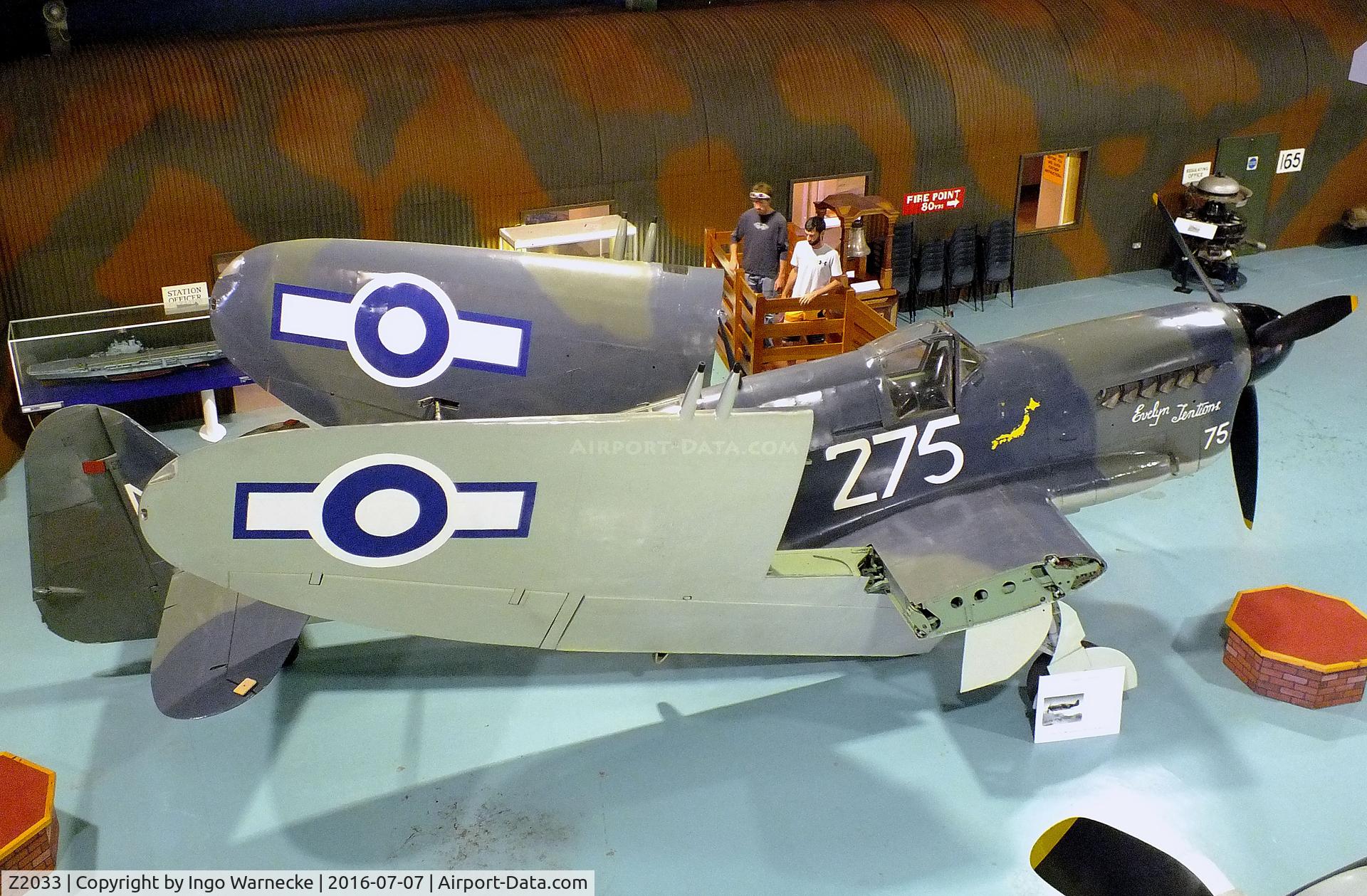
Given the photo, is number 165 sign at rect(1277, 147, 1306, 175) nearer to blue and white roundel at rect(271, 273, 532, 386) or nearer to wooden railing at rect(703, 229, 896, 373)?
wooden railing at rect(703, 229, 896, 373)

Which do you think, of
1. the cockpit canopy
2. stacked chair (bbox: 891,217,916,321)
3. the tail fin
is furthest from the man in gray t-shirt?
the tail fin

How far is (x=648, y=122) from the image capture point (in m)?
11.4

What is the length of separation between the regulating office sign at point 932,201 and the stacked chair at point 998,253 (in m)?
0.51

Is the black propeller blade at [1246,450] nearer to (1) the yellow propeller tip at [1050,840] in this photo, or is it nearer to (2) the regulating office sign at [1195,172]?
(1) the yellow propeller tip at [1050,840]

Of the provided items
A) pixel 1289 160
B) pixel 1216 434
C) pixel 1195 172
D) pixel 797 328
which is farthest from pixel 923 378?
pixel 1289 160

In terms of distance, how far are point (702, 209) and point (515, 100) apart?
2.12 metres

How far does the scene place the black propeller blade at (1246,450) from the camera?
7.42 metres

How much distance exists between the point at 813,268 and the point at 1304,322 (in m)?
4.35

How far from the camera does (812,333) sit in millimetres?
10352

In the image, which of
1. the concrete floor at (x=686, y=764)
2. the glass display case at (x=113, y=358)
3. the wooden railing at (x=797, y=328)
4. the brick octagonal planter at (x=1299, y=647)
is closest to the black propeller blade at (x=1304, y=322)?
the brick octagonal planter at (x=1299, y=647)

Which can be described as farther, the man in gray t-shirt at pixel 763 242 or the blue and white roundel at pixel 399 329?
the man in gray t-shirt at pixel 763 242

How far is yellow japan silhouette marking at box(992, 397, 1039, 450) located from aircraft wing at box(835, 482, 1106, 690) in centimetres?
25

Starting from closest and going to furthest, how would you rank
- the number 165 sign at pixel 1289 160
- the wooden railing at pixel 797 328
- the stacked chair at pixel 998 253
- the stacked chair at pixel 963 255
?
the wooden railing at pixel 797 328 < the stacked chair at pixel 963 255 < the stacked chair at pixel 998 253 < the number 165 sign at pixel 1289 160

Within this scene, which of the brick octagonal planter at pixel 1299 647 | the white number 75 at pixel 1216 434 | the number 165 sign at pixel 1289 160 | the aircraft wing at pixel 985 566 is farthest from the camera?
the number 165 sign at pixel 1289 160
